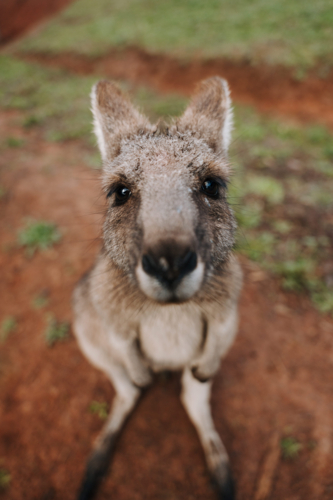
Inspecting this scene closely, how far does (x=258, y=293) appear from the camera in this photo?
3.15 meters

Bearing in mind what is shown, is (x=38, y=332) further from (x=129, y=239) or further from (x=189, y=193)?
(x=189, y=193)

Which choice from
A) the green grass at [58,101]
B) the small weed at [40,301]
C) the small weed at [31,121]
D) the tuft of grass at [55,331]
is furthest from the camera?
the small weed at [31,121]

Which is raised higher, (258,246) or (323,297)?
(258,246)

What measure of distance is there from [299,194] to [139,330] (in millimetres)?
3480

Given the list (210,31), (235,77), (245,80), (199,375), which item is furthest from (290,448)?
(210,31)

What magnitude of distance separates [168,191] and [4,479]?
2.58 meters

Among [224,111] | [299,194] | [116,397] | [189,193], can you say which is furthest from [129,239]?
[299,194]

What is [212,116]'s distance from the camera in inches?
74.0

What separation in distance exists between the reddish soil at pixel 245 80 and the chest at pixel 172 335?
625 cm

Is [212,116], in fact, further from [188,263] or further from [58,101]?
[58,101]

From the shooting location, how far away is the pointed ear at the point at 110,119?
1819mm

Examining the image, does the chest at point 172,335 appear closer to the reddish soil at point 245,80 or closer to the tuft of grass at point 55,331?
the tuft of grass at point 55,331

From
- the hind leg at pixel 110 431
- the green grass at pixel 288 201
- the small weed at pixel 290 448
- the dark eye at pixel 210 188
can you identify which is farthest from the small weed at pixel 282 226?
the hind leg at pixel 110 431

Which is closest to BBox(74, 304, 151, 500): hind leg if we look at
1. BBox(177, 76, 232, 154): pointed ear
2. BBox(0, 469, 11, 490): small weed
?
BBox(0, 469, 11, 490): small weed
